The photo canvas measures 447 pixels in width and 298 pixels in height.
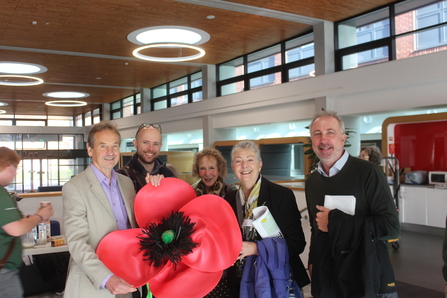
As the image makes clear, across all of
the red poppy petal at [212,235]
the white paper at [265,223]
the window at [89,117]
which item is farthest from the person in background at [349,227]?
the window at [89,117]

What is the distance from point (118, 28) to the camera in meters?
8.42

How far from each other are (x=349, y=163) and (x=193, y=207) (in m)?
0.96

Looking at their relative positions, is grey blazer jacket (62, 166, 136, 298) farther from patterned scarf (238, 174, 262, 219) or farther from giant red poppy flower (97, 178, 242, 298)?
patterned scarf (238, 174, 262, 219)

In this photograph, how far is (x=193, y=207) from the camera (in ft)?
5.27

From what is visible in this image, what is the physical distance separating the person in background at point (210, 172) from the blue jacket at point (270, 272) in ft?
3.14

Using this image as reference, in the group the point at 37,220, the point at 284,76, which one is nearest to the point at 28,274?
the point at 37,220

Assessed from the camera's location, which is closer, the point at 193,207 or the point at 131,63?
the point at 193,207

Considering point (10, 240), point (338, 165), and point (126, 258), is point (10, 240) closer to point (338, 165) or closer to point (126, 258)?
point (126, 258)

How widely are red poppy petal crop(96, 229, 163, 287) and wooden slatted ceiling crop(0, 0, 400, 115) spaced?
6.18 meters

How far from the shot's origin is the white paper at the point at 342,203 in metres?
1.95

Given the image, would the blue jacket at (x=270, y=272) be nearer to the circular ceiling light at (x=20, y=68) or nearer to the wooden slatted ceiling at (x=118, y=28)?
the wooden slatted ceiling at (x=118, y=28)

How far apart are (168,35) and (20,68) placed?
5546 mm

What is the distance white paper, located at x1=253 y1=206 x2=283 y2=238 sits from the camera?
1999mm

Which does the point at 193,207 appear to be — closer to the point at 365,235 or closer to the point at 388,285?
the point at 365,235
